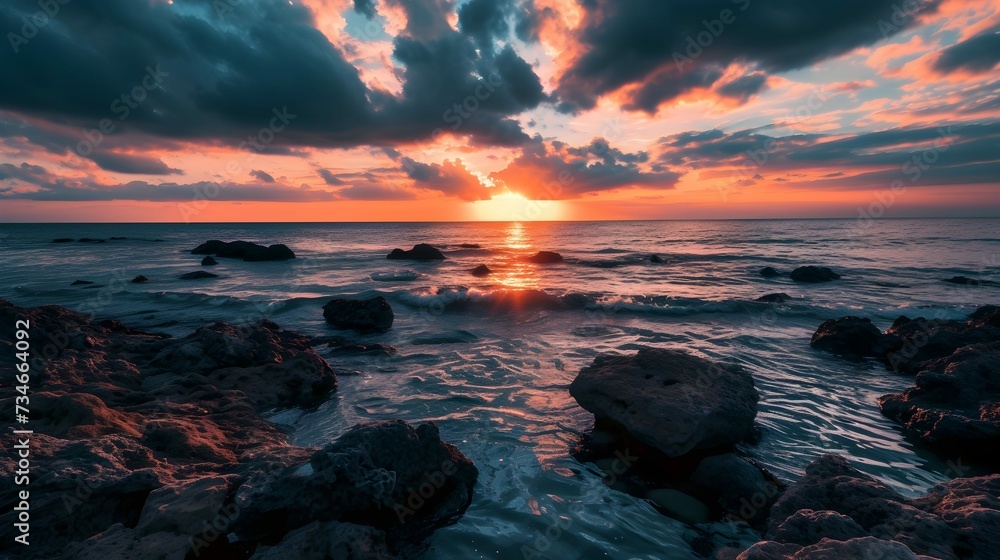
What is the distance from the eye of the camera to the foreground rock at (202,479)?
361cm

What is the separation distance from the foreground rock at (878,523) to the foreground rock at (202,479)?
3057mm

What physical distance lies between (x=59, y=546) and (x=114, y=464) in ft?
2.82

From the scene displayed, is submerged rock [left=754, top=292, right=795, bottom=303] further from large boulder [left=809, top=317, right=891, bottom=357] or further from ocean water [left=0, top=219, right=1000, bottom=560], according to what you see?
large boulder [left=809, top=317, right=891, bottom=357]

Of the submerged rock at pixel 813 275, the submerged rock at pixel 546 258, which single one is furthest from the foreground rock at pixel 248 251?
the submerged rock at pixel 813 275

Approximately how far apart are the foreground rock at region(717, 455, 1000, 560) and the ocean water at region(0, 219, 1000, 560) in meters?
0.98

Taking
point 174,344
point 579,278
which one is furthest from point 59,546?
point 579,278

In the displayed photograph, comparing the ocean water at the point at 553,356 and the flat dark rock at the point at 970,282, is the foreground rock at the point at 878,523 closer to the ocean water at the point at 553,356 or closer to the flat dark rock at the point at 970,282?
the ocean water at the point at 553,356

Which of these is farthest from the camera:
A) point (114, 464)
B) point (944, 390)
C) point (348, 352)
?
point (348, 352)

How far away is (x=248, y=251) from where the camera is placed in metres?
39.5

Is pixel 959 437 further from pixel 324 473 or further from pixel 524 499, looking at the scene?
pixel 324 473

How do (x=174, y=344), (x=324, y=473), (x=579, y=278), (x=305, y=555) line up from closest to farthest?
(x=305, y=555) → (x=324, y=473) → (x=174, y=344) → (x=579, y=278)

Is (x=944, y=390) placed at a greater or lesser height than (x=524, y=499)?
greater

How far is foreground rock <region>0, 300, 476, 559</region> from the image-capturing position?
3.61 m

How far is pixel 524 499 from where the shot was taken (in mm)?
4969
